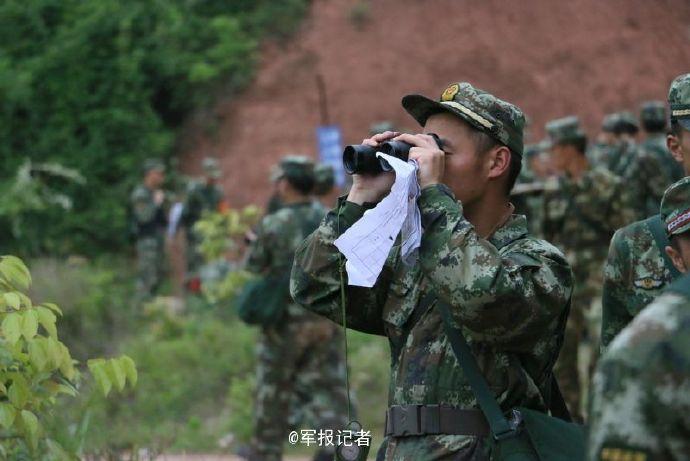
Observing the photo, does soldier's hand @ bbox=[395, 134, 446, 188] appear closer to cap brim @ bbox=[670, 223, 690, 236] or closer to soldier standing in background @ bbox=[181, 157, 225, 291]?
cap brim @ bbox=[670, 223, 690, 236]

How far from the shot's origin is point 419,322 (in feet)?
12.5

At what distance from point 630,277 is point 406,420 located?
1.22 meters

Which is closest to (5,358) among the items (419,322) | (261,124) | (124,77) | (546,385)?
(419,322)

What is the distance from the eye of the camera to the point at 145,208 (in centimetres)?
1983

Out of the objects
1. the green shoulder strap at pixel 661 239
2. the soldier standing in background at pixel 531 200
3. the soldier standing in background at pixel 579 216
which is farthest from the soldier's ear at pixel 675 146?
the soldier standing in background at pixel 579 216

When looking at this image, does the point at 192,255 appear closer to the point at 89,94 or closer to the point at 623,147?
the point at 89,94

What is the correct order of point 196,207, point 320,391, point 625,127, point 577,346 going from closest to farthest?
point 320,391
point 577,346
point 625,127
point 196,207

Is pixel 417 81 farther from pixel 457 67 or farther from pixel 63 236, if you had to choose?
pixel 63 236

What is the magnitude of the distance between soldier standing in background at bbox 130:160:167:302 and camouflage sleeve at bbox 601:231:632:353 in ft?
50.2

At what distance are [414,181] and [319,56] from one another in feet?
78.6

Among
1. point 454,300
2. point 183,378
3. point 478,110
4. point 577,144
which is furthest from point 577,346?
point 454,300

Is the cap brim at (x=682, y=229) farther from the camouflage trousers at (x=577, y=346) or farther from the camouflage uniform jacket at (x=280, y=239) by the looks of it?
the camouflage uniform jacket at (x=280, y=239)

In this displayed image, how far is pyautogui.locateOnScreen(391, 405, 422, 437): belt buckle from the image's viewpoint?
12.1 ft

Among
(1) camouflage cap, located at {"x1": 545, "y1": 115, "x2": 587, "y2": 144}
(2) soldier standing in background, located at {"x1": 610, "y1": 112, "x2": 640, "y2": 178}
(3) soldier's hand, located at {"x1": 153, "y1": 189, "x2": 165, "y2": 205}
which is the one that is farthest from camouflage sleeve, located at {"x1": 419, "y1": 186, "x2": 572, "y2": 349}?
(3) soldier's hand, located at {"x1": 153, "y1": 189, "x2": 165, "y2": 205}
